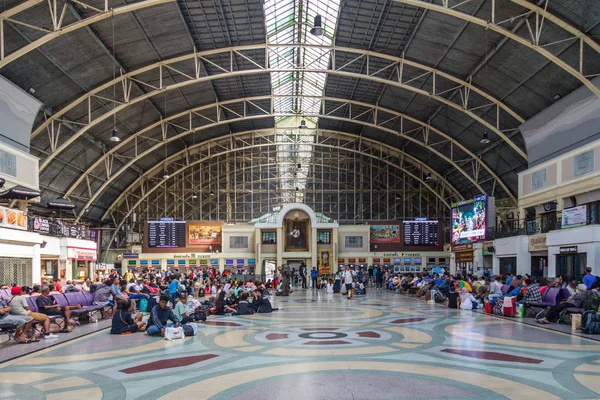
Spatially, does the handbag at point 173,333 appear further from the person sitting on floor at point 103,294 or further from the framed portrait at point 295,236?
the framed portrait at point 295,236

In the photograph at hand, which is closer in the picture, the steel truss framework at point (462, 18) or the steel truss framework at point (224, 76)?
the steel truss framework at point (462, 18)

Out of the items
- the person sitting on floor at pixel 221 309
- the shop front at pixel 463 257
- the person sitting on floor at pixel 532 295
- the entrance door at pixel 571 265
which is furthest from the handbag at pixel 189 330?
the shop front at pixel 463 257

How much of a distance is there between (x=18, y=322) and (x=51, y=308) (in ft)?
6.31

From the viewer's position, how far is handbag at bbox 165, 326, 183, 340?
39.7 feet

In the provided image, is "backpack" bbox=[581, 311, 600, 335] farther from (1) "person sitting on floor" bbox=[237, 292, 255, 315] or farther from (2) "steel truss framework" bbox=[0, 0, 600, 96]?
(2) "steel truss framework" bbox=[0, 0, 600, 96]

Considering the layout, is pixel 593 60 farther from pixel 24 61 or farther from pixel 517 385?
pixel 24 61

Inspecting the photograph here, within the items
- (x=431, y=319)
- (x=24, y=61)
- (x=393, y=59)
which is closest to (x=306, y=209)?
(x=393, y=59)

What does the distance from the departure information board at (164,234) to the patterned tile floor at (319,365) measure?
34059 millimetres

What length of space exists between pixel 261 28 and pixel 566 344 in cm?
2406

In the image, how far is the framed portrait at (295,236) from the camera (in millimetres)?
49000

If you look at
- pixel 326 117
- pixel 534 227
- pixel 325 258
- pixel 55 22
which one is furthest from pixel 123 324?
pixel 325 258

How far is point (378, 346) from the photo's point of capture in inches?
439

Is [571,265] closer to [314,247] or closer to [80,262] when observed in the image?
[314,247]

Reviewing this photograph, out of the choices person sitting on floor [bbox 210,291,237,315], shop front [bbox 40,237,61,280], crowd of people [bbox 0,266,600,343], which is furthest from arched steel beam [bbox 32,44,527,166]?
person sitting on floor [bbox 210,291,237,315]
